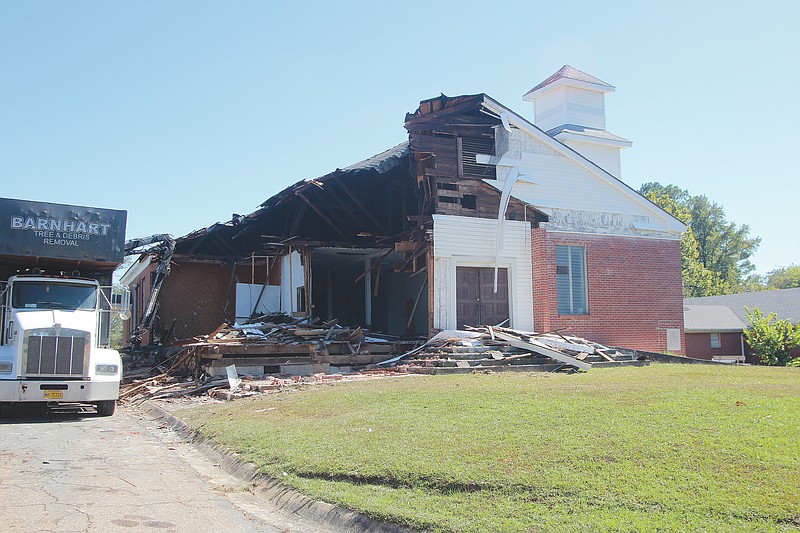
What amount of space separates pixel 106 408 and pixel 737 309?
4358cm

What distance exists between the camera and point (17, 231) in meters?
14.2

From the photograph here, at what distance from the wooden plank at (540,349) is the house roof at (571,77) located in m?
19.4

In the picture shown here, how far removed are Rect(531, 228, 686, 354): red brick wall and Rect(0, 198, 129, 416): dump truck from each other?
1286 cm

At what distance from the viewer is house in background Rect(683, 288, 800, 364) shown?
4300 centimetres

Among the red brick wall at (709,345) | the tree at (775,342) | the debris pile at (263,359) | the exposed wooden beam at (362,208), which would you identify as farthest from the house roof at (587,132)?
the debris pile at (263,359)

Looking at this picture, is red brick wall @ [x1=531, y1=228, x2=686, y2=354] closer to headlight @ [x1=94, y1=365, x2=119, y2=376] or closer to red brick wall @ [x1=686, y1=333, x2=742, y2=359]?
headlight @ [x1=94, y1=365, x2=119, y2=376]

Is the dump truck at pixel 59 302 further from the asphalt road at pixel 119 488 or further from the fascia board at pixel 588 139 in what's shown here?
the fascia board at pixel 588 139

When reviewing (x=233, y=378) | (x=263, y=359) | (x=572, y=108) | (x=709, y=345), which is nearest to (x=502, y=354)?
(x=263, y=359)

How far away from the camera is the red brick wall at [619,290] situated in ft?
73.8

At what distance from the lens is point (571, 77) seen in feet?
114

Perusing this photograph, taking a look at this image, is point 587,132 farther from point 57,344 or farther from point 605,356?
A: point 57,344

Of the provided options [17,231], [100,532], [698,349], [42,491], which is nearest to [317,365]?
[17,231]

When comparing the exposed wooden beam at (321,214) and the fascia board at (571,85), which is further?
the fascia board at (571,85)

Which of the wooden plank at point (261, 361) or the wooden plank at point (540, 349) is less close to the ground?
the wooden plank at point (540, 349)
